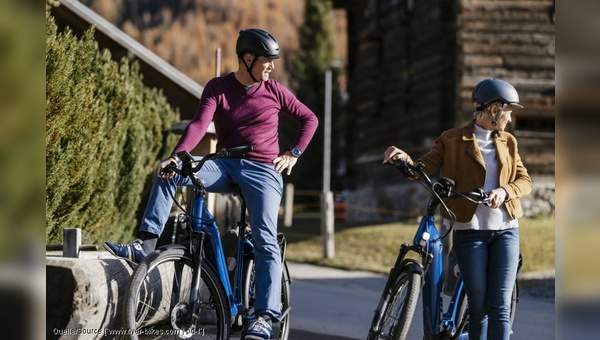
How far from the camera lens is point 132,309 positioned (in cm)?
462

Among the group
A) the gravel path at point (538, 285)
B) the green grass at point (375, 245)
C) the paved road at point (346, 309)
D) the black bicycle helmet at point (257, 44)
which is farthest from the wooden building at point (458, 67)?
the black bicycle helmet at point (257, 44)

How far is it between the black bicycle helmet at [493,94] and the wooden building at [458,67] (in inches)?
726

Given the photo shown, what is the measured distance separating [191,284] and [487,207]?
1.82 m

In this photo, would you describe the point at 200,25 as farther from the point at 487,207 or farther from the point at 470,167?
the point at 487,207

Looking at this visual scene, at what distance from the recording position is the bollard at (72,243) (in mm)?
6215

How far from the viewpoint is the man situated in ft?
17.5

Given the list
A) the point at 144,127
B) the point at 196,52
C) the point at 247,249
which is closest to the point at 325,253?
the point at 144,127

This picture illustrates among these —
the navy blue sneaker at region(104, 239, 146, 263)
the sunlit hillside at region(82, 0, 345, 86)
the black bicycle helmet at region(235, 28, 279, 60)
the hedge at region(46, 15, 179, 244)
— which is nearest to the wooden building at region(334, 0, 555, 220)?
the hedge at region(46, 15, 179, 244)

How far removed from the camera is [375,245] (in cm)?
1947

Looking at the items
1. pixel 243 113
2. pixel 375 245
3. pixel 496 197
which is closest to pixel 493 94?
pixel 496 197

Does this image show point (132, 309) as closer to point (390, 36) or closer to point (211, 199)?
point (211, 199)

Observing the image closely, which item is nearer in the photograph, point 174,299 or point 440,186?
point 174,299

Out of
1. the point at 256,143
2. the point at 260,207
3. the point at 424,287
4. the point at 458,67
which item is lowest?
the point at 424,287

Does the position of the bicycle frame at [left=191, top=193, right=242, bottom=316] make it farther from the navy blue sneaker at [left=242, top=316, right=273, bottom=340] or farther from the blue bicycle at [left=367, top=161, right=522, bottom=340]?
the blue bicycle at [left=367, top=161, right=522, bottom=340]
